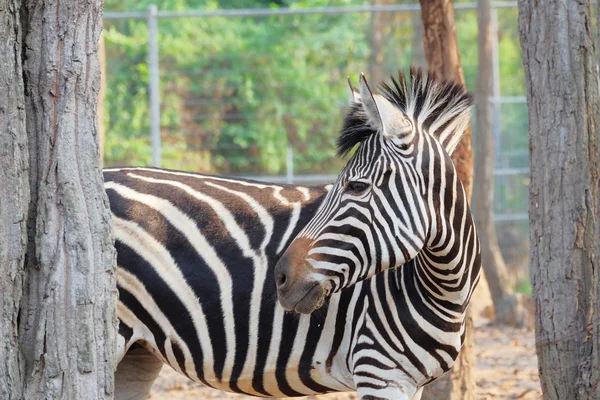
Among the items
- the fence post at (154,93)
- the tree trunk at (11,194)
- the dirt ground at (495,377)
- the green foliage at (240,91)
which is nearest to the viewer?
the tree trunk at (11,194)

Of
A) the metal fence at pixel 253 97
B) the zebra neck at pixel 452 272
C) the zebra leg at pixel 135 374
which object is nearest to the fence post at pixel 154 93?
the metal fence at pixel 253 97

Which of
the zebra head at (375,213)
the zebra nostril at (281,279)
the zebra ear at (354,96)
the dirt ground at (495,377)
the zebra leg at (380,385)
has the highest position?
the zebra ear at (354,96)

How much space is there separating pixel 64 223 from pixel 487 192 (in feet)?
24.6

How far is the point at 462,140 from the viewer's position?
17.7 feet

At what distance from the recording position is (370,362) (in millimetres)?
3920

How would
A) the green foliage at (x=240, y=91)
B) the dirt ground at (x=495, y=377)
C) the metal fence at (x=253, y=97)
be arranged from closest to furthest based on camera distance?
1. the dirt ground at (x=495, y=377)
2. the metal fence at (x=253, y=97)
3. the green foliage at (x=240, y=91)

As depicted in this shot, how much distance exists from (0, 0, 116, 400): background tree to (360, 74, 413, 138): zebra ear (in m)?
1.37

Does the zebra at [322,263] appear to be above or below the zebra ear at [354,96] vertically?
below

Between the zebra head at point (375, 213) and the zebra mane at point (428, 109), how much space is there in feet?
0.34

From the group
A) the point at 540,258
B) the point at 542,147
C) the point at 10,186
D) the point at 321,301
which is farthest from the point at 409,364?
the point at 10,186

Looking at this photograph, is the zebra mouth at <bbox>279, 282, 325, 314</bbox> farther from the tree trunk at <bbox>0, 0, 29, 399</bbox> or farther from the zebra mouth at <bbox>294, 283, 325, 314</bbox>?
the tree trunk at <bbox>0, 0, 29, 399</bbox>

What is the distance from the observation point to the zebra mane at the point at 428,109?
3.99 metres

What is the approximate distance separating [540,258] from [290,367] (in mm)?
1425

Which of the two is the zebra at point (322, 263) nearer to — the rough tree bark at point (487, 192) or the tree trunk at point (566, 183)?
the tree trunk at point (566, 183)
